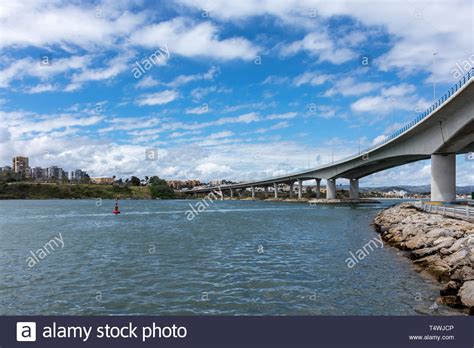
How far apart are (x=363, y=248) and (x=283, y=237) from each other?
9.36 metres

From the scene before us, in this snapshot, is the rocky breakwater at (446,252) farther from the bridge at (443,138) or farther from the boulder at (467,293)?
the bridge at (443,138)

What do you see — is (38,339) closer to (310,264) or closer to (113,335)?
(113,335)

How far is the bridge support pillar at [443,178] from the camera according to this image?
4897 cm

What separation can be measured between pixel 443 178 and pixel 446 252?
35.5 metres

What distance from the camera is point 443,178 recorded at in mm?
49688

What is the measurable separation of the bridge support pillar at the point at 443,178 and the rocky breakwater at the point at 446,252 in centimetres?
2369

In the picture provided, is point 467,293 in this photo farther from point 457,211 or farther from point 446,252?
point 457,211

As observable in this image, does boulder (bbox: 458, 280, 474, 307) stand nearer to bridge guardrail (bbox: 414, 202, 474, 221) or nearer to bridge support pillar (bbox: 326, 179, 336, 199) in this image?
bridge guardrail (bbox: 414, 202, 474, 221)

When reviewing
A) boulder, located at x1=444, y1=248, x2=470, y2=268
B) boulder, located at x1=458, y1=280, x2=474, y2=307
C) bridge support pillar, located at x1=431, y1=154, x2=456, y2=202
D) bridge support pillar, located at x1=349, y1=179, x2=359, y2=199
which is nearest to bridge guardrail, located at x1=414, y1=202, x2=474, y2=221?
boulder, located at x1=444, y1=248, x2=470, y2=268

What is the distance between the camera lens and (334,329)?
9945 millimetres

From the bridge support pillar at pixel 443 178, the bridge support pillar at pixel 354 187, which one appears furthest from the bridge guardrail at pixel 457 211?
the bridge support pillar at pixel 354 187

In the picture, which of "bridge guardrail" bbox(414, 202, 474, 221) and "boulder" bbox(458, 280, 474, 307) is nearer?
"boulder" bbox(458, 280, 474, 307)

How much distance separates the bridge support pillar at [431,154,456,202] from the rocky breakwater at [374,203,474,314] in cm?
2369

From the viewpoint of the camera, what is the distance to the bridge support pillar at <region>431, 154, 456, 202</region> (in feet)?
161
